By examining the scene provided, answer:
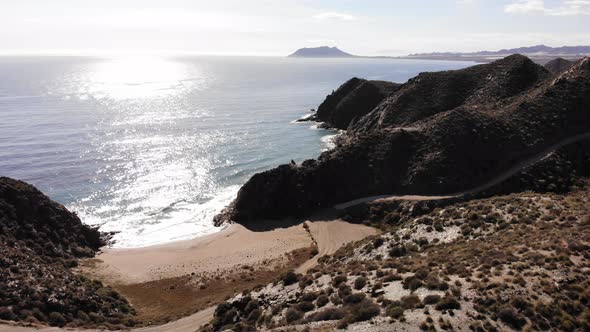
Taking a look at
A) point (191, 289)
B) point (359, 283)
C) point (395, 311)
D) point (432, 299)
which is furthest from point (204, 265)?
point (432, 299)

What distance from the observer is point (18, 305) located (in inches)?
1101

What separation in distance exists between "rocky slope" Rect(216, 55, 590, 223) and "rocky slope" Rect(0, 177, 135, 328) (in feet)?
53.7

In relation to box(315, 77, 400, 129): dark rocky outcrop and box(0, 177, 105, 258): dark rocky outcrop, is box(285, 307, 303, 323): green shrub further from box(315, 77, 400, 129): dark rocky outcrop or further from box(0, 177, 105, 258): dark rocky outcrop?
box(315, 77, 400, 129): dark rocky outcrop

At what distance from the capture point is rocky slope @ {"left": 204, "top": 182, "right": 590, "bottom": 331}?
19.6 metres

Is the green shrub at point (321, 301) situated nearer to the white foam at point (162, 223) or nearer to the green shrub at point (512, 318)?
the green shrub at point (512, 318)

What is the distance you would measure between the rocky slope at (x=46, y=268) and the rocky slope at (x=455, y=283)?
30.9ft

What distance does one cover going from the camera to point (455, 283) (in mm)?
22500

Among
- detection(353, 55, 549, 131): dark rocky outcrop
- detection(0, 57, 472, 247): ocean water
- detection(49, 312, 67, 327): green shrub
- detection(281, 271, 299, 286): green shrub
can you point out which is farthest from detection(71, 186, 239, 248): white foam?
detection(353, 55, 549, 131): dark rocky outcrop

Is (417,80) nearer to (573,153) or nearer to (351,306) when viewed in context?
(573,153)

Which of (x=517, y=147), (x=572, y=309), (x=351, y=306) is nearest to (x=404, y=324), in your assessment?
(x=351, y=306)

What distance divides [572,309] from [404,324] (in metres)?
7.19

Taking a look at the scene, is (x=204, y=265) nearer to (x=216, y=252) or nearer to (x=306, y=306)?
(x=216, y=252)

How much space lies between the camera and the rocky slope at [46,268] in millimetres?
28469

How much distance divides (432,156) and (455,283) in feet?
101
